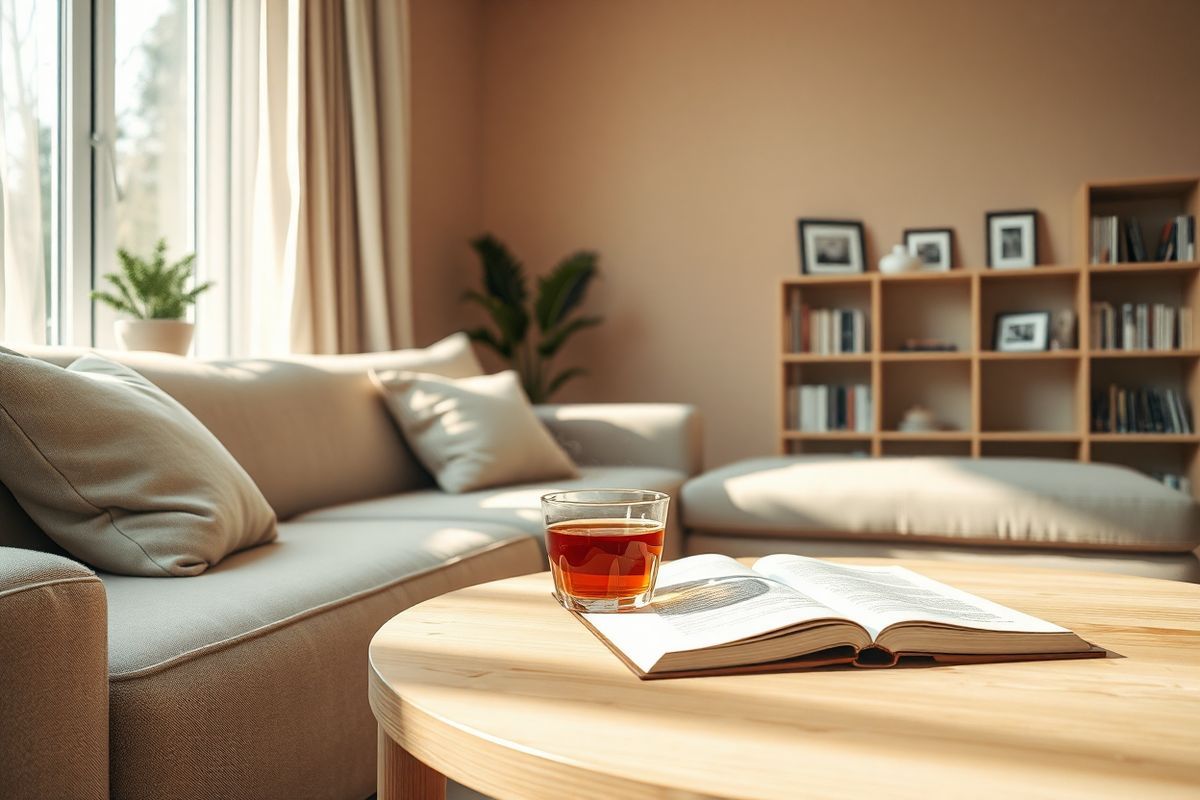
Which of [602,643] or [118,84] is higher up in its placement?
[118,84]

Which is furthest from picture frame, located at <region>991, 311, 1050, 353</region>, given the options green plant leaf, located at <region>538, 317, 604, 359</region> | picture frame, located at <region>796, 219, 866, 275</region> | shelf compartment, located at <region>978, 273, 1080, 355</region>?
green plant leaf, located at <region>538, 317, 604, 359</region>

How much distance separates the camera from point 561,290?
4.33 meters

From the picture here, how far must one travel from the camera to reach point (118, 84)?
278cm

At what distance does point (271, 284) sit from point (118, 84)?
0.73 meters

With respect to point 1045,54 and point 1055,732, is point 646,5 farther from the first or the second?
point 1055,732

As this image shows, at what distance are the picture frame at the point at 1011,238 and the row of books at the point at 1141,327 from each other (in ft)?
1.17

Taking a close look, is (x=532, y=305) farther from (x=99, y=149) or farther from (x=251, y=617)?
(x=251, y=617)

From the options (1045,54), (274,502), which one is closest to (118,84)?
(274,502)

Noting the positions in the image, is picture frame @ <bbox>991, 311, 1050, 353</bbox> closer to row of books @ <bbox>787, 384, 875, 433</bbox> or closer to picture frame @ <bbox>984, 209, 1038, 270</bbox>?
picture frame @ <bbox>984, 209, 1038, 270</bbox>

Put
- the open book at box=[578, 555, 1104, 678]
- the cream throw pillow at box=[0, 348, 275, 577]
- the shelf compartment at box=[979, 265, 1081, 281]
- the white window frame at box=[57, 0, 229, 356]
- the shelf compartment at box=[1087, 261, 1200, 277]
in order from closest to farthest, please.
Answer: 1. the open book at box=[578, 555, 1104, 678]
2. the cream throw pillow at box=[0, 348, 275, 577]
3. the white window frame at box=[57, 0, 229, 356]
4. the shelf compartment at box=[1087, 261, 1200, 277]
5. the shelf compartment at box=[979, 265, 1081, 281]

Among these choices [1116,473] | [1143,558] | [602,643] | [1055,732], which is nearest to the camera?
[1055,732]

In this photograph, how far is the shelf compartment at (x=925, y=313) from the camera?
14.0ft

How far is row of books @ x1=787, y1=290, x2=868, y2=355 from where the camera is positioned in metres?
4.21

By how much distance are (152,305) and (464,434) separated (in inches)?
34.0
